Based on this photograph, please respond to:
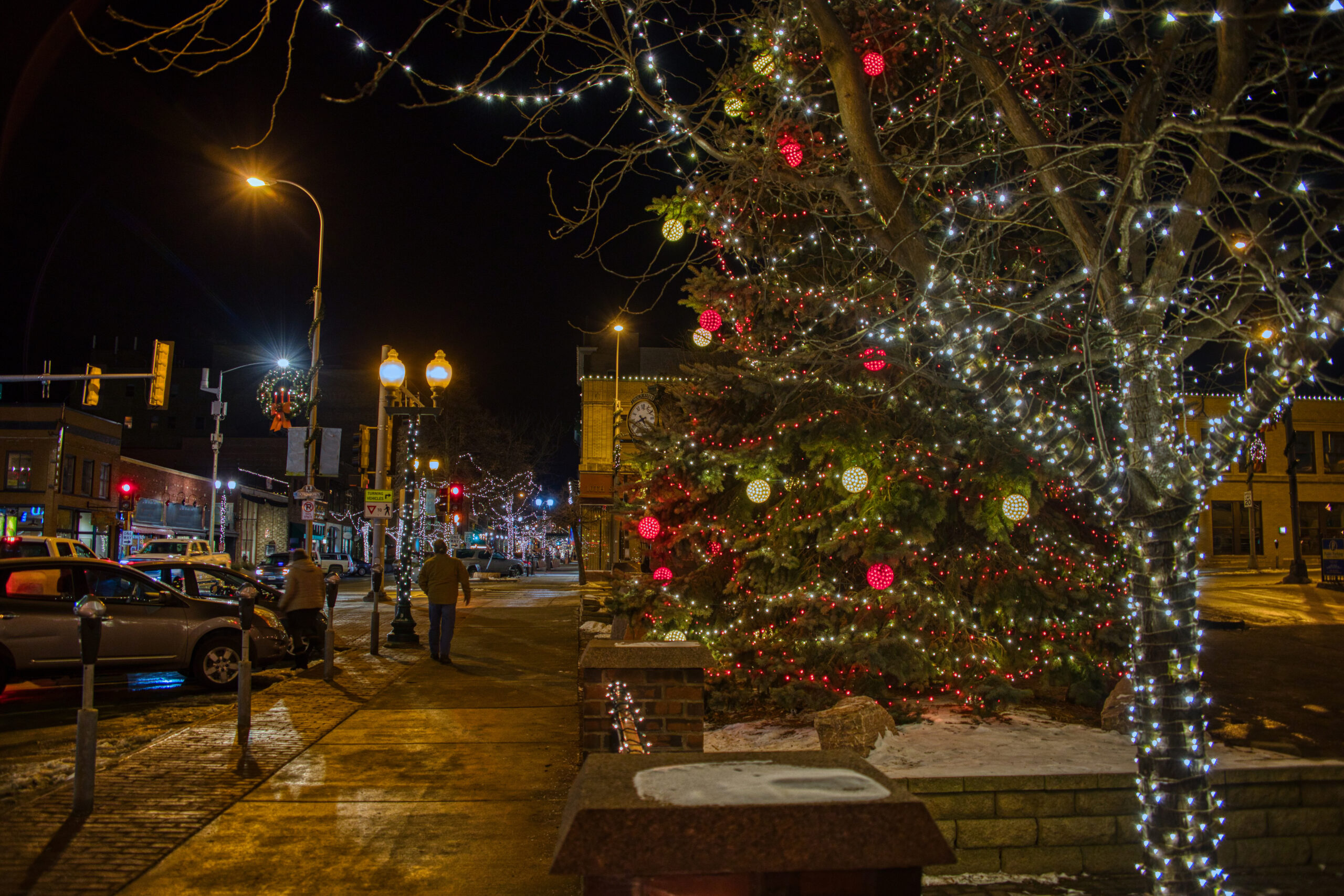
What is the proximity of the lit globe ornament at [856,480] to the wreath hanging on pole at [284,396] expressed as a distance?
14.1 m

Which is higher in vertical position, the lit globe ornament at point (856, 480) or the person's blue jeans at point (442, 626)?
the lit globe ornament at point (856, 480)

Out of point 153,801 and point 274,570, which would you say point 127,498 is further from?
point 153,801

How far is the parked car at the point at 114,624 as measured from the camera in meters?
10.1

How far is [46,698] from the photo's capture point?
34.9ft

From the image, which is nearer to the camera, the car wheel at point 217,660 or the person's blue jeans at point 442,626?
the car wheel at point 217,660

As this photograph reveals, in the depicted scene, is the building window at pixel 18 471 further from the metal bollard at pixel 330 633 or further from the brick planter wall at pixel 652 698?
the brick planter wall at pixel 652 698

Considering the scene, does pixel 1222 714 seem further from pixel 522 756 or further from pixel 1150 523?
pixel 522 756

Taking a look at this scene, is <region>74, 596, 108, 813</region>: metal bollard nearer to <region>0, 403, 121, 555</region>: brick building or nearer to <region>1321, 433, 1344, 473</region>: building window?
<region>0, 403, 121, 555</region>: brick building

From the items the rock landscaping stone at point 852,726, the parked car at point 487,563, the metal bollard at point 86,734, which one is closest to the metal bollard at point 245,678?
the metal bollard at point 86,734

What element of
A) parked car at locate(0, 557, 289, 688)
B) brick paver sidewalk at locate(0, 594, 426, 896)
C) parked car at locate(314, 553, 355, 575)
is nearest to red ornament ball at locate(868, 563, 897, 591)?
brick paver sidewalk at locate(0, 594, 426, 896)

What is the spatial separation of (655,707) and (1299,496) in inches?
1886

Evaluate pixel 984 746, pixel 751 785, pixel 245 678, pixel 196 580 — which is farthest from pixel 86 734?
pixel 196 580

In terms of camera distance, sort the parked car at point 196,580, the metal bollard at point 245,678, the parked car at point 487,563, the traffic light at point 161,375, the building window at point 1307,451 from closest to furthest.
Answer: the metal bollard at point 245,678 < the parked car at point 196,580 < the traffic light at point 161,375 < the building window at point 1307,451 < the parked car at point 487,563

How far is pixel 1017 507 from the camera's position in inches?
306
